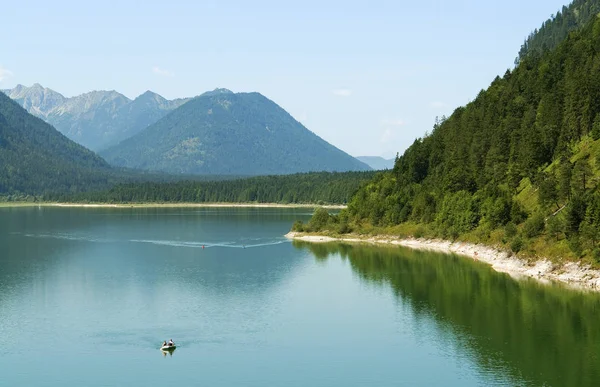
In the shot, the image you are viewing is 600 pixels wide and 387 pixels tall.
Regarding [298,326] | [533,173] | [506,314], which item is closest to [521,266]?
[506,314]

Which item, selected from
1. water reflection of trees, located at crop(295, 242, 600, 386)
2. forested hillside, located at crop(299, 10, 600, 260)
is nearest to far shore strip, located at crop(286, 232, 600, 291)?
forested hillside, located at crop(299, 10, 600, 260)

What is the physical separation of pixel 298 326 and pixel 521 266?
1985 inches

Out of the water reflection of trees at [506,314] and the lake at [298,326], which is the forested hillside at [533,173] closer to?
the water reflection of trees at [506,314]

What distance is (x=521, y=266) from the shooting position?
131 m

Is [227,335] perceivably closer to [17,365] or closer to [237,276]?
[17,365]

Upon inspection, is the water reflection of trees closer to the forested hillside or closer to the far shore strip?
the far shore strip

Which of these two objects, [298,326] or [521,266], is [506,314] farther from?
[521,266]

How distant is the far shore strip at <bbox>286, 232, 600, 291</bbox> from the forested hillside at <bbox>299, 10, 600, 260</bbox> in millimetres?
2405

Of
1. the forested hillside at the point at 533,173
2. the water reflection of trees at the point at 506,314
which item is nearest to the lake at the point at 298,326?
the water reflection of trees at the point at 506,314

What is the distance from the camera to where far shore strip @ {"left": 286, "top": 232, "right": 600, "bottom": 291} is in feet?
374

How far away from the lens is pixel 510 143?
181 metres

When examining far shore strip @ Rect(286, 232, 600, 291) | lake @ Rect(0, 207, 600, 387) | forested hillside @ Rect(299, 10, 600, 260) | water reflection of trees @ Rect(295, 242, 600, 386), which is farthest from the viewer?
forested hillside @ Rect(299, 10, 600, 260)

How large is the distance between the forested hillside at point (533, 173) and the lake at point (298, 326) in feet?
36.7

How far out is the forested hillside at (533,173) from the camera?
425ft
